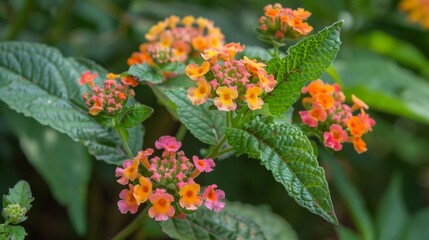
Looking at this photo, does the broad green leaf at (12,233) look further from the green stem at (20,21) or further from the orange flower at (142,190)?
the green stem at (20,21)

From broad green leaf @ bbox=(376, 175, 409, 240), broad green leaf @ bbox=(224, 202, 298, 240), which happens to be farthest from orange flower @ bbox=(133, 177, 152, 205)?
broad green leaf @ bbox=(376, 175, 409, 240)

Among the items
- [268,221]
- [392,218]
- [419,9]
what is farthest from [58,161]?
[419,9]

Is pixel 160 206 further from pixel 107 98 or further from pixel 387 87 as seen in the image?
pixel 387 87

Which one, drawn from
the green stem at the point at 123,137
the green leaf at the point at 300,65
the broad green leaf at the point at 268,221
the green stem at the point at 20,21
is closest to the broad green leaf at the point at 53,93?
the green stem at the point at 123,137

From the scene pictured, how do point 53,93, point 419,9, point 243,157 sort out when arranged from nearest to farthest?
point 53,93
point 419,9
point 243,157

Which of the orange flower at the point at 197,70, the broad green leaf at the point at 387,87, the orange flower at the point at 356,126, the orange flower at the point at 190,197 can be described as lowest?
the orange flower at the point at 190,197

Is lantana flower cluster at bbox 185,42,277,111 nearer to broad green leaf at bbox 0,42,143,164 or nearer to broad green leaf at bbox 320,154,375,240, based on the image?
broad green leaf at bbox 0,42,143,164

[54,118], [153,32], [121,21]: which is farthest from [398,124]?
[54,118]
